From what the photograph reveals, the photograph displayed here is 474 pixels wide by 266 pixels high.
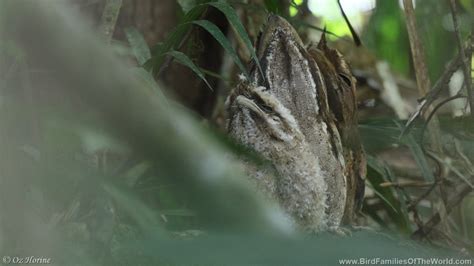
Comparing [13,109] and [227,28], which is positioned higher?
[13,109]

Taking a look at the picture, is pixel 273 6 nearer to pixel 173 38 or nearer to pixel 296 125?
pixel 173 38

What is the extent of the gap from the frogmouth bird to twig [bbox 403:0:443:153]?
1.37ft

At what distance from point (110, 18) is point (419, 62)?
0.94m

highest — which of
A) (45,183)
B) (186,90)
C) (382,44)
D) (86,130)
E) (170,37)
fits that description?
(86,130)

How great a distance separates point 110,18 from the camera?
1.77m

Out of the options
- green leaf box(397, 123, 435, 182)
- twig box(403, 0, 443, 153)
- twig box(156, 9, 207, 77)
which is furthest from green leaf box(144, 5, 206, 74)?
green leaf box(397, 123, 435, 182)

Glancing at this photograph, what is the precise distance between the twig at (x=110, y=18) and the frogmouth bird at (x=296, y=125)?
A: 1.08 ft

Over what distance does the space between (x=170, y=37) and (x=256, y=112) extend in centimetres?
45

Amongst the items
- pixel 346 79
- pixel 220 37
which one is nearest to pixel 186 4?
pixel 220 37

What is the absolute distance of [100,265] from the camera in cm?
105

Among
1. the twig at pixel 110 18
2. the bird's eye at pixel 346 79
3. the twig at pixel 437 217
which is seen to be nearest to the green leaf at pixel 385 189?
the twig at pixel 437 217

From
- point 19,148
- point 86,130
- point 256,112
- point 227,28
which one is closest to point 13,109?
point 19,148

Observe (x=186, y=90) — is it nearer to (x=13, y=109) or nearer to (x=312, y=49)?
(x=312, y=49)

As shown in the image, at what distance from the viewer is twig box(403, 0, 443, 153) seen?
85.9 inches
